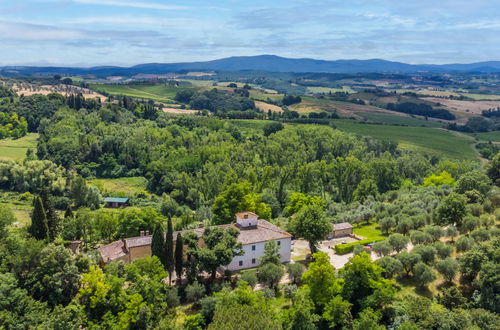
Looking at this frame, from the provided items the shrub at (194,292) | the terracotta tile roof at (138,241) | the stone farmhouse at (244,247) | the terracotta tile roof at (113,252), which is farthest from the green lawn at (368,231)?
the terracotta tile roof at (113,252)

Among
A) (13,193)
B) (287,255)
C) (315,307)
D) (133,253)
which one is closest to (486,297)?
(315,307)

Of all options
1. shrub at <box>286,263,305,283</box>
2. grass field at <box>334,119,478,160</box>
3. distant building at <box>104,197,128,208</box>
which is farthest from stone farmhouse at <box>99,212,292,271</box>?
grass field at <box>334,119,478,160</box>

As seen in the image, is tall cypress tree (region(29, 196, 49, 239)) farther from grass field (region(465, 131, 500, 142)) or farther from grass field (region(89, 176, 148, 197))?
grass field (region(465, 131, 500, 142))

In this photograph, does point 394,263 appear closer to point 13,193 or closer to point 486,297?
point 486,297

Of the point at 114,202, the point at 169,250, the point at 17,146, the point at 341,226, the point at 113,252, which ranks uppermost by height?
the point at 169,250

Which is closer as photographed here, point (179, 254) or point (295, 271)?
point (179, 254)

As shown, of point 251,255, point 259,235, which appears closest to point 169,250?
point 251,255

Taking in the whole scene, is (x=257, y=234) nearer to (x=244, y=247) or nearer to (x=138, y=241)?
(x=244, y=247)

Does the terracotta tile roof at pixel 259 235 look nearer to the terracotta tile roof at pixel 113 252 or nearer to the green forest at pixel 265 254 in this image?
the green forest at pixel 265 254
